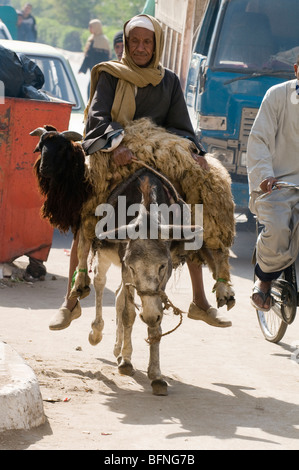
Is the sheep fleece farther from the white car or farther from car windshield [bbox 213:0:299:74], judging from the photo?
the white car

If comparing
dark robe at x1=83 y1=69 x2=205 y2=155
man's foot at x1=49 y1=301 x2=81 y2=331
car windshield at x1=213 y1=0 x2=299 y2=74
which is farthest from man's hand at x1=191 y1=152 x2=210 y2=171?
car windshield at x1=213 y1=0 x2=299 y2=74

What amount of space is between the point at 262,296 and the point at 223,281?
722 millimetres

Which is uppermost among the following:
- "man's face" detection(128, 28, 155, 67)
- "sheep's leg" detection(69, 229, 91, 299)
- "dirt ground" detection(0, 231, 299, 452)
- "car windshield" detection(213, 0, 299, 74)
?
"car windshield" detection(213, 0, 299, 74)

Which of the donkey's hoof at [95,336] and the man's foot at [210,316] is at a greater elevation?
the man's foot at [210,316]

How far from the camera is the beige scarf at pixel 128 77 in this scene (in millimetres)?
5906

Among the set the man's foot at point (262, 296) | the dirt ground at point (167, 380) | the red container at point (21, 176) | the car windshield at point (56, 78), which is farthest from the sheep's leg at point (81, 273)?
the car windshield at point (56, 78)

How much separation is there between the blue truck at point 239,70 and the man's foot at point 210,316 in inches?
161

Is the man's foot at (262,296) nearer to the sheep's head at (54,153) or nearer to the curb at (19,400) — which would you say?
the sheep's head at (54,153)

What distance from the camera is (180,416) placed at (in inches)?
200

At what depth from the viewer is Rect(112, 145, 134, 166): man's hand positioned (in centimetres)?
566

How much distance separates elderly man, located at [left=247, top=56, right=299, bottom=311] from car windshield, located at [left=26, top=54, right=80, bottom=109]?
6.58m

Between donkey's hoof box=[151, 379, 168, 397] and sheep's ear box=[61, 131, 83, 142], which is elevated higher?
sheep's ear box=[61, 131, 83, 142]

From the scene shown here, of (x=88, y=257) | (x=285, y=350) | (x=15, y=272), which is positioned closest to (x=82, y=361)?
(x=88, y=257)

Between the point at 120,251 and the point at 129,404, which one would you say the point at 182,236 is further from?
the point at 129,404
